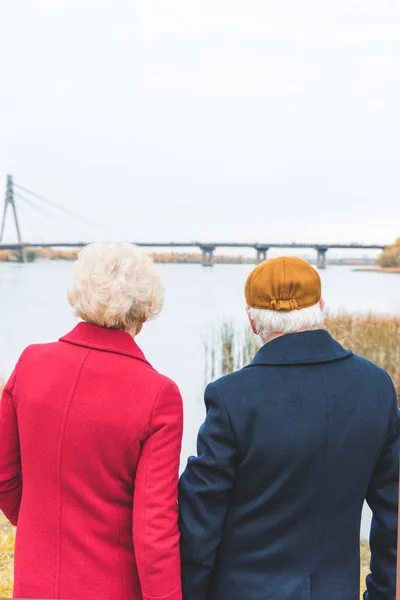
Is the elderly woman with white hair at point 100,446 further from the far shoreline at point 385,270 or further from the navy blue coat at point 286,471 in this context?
the far shoreline at point 385,270

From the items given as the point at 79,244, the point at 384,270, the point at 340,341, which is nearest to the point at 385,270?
the point at 384,270

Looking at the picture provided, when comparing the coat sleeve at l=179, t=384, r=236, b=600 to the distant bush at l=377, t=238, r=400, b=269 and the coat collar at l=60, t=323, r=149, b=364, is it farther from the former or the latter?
the distant bush at l=377, t=238, r=400, b=269

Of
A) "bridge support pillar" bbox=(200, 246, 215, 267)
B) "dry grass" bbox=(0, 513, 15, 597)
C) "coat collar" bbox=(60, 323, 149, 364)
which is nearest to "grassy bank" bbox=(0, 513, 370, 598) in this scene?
"dry grass" bbox=(0, 513, 15, 597)

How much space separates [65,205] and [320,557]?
6.48ft

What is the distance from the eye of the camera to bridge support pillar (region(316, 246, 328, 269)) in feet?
8.89

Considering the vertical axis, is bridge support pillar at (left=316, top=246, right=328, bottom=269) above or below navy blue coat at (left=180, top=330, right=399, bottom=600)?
above

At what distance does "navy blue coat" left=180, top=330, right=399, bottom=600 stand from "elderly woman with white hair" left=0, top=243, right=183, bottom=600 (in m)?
0.08

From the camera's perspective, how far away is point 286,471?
1.25 m

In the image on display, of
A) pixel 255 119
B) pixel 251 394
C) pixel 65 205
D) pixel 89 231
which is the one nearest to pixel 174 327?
pixel 89 231

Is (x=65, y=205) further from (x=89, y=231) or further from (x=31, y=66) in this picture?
(x=31, y=66)

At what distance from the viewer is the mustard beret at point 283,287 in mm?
1335

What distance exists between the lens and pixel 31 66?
7.88 ft

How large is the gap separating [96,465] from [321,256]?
5.82 ft

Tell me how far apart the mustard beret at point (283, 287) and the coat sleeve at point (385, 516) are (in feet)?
1.05
